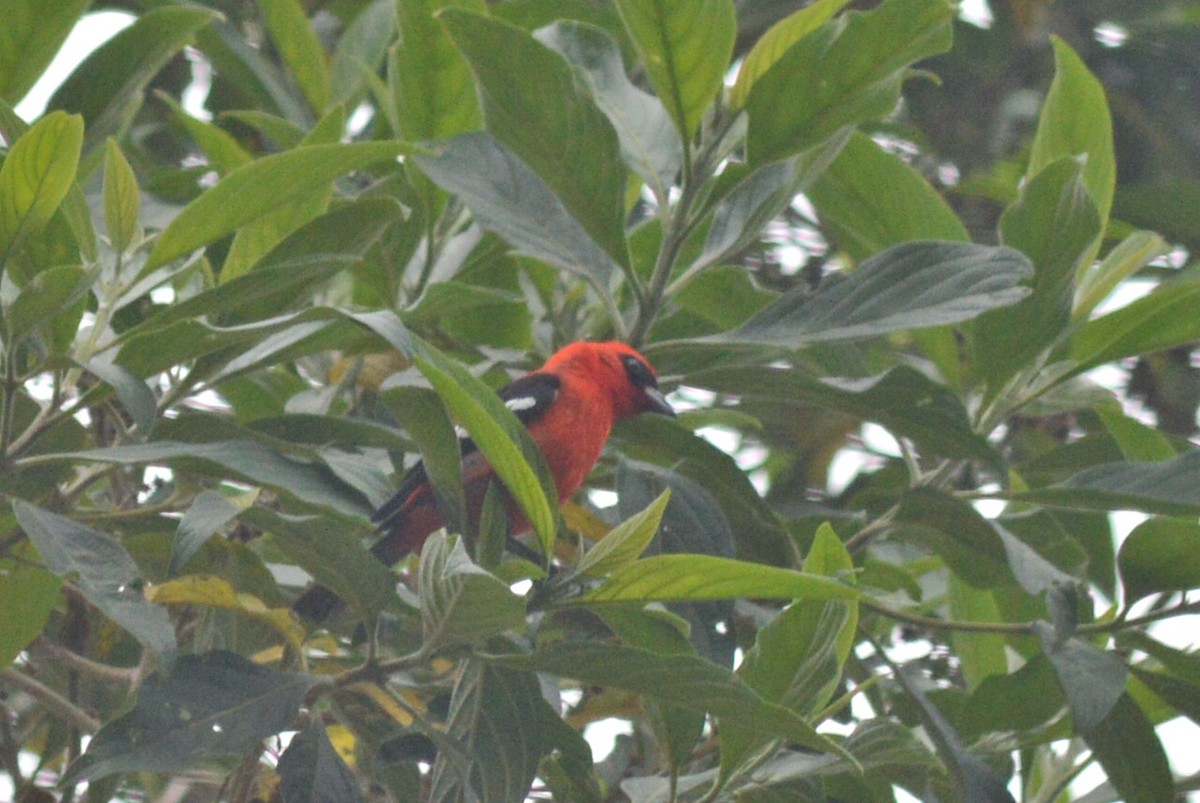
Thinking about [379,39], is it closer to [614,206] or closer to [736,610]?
[614,206]

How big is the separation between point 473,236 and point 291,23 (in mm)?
708

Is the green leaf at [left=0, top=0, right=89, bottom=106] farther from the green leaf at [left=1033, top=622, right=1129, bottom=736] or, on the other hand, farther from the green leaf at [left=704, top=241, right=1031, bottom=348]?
the green leaf at [left=1033, top=622, right=1129, bottom=736]

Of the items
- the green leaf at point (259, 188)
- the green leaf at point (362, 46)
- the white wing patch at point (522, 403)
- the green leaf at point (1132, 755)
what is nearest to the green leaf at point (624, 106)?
the green leaf at point (259, 188)

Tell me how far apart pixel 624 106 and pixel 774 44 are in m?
0.35

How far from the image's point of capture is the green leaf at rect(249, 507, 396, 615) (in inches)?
84.8

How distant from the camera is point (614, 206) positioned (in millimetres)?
2701

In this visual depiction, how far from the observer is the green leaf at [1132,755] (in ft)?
8.35

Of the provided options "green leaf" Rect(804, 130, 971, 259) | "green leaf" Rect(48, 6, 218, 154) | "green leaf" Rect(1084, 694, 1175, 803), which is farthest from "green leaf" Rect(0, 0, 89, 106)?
"green leaf" Rect(1084, 694, 1175, 803)

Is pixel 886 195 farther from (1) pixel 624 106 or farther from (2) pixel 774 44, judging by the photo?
(1) pixel 624 106

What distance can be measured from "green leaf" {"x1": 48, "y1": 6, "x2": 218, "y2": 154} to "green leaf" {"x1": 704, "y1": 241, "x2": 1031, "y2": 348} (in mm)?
1088

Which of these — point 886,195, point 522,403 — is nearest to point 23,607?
point 522,403

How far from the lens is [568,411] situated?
333 cm

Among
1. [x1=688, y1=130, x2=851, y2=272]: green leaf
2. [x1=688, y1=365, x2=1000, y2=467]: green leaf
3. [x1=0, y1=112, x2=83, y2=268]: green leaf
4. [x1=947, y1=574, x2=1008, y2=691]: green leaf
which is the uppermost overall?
[x1=0, y1=112, x2=83, y2=268]: green leaf

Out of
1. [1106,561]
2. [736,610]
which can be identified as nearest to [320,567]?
[736,610]
